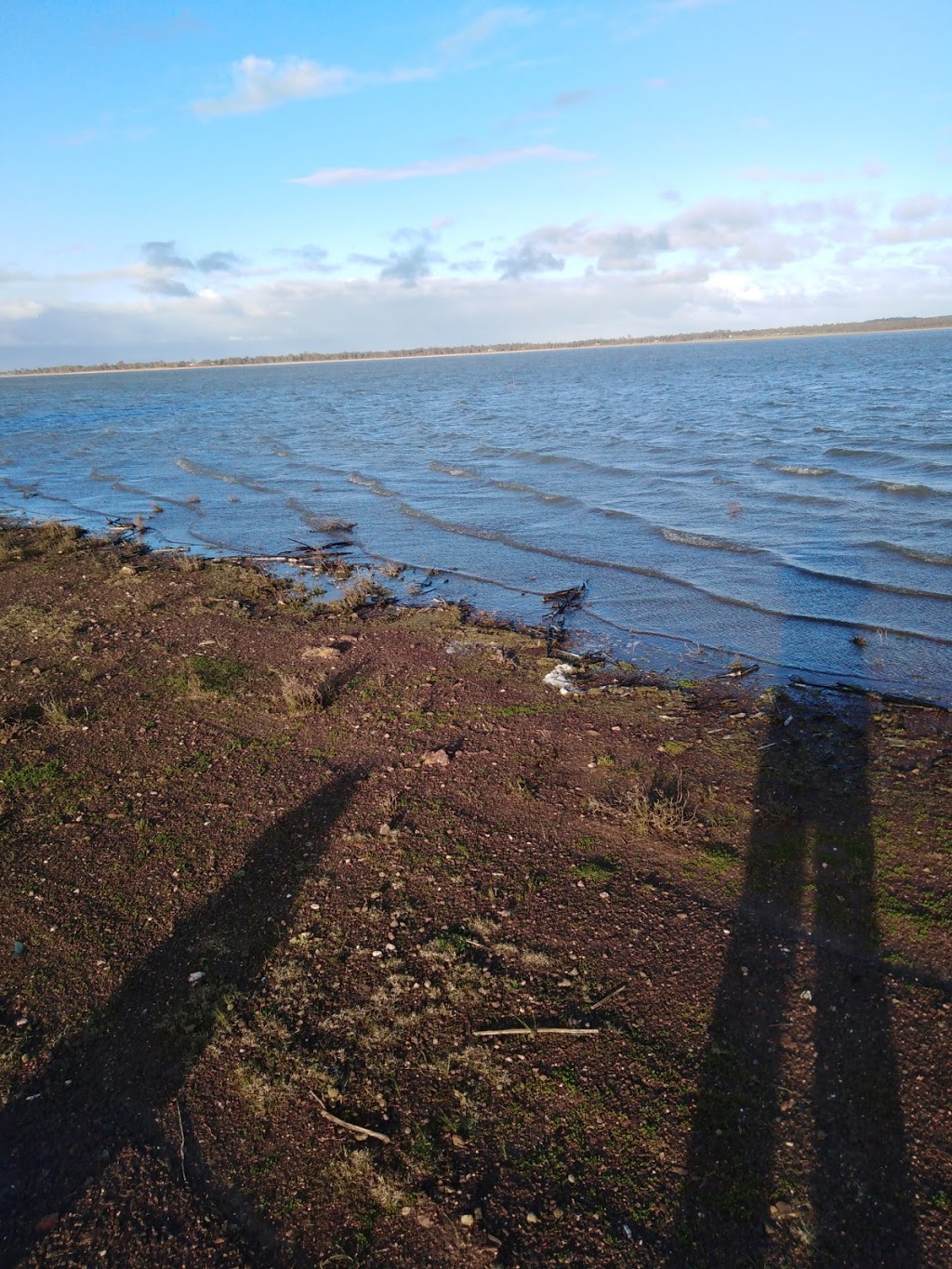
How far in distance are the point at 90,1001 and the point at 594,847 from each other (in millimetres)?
3502

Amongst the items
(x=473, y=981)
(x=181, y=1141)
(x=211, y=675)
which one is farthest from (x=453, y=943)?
(x=211, y=675)

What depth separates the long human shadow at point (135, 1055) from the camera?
3.55 m

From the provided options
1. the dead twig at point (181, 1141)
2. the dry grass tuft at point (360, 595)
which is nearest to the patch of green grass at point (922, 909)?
the dead twig at point (181, 1141)

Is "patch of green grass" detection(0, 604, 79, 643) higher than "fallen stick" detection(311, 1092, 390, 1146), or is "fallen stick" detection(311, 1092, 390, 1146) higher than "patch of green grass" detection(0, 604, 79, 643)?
"patch of green grass" detection(0, 604, 79, 643)

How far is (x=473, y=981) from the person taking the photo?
14.8 ft

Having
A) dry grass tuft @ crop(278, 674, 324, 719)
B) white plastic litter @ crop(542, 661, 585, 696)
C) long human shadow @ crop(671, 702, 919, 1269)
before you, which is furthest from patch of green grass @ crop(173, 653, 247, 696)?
long human shadow @ crop(671, 702, 919, 1269)

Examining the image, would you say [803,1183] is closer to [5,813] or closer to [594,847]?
[594,847]

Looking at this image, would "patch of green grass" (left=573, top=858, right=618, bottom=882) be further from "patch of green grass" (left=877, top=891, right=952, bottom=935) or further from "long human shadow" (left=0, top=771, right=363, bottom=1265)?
"long human shadow" (left=0, top=771, right=363, bottom=1265)

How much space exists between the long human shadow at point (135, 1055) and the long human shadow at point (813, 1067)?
271 centimetres

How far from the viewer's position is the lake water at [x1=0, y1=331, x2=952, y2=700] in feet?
36.0

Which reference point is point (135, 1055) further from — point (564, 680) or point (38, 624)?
point (38, 624)

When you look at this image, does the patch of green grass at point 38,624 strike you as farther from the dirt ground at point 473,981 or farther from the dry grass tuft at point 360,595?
the dry grass tuft at point 360,595

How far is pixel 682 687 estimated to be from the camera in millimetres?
8602

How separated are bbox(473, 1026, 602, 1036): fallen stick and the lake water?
5.90 metres
